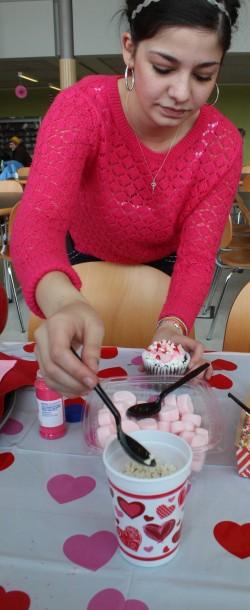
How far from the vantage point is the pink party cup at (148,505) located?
1.44ft

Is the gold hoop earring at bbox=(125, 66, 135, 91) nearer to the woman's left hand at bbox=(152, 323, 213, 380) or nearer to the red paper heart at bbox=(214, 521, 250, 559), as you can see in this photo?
the woman's left hand at bbox=(152, 323, 213, 380)

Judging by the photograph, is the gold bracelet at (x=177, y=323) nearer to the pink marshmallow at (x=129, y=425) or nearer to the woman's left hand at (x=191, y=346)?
the woman's left hand at (x=191, y=346)

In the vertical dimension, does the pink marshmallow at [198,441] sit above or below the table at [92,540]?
above

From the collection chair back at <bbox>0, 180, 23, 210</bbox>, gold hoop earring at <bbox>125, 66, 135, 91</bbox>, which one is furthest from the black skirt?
chair back at <bbox>0, 180, 23, 210</bbox>

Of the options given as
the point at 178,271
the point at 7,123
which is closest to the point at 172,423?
the point at 178,271

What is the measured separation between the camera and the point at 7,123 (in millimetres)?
11609

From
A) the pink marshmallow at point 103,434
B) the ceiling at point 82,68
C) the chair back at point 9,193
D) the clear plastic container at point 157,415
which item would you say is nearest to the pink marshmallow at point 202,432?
the clear plastic container at point 157,415

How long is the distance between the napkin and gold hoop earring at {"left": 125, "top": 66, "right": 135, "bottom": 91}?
1.92 feet

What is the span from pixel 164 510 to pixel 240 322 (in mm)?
765

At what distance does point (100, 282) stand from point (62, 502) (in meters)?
0.72

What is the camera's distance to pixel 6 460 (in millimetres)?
662

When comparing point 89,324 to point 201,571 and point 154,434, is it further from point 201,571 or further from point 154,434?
point 201,571

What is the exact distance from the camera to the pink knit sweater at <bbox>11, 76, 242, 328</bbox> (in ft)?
2.93

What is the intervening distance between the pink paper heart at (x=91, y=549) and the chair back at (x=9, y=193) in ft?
10.2
